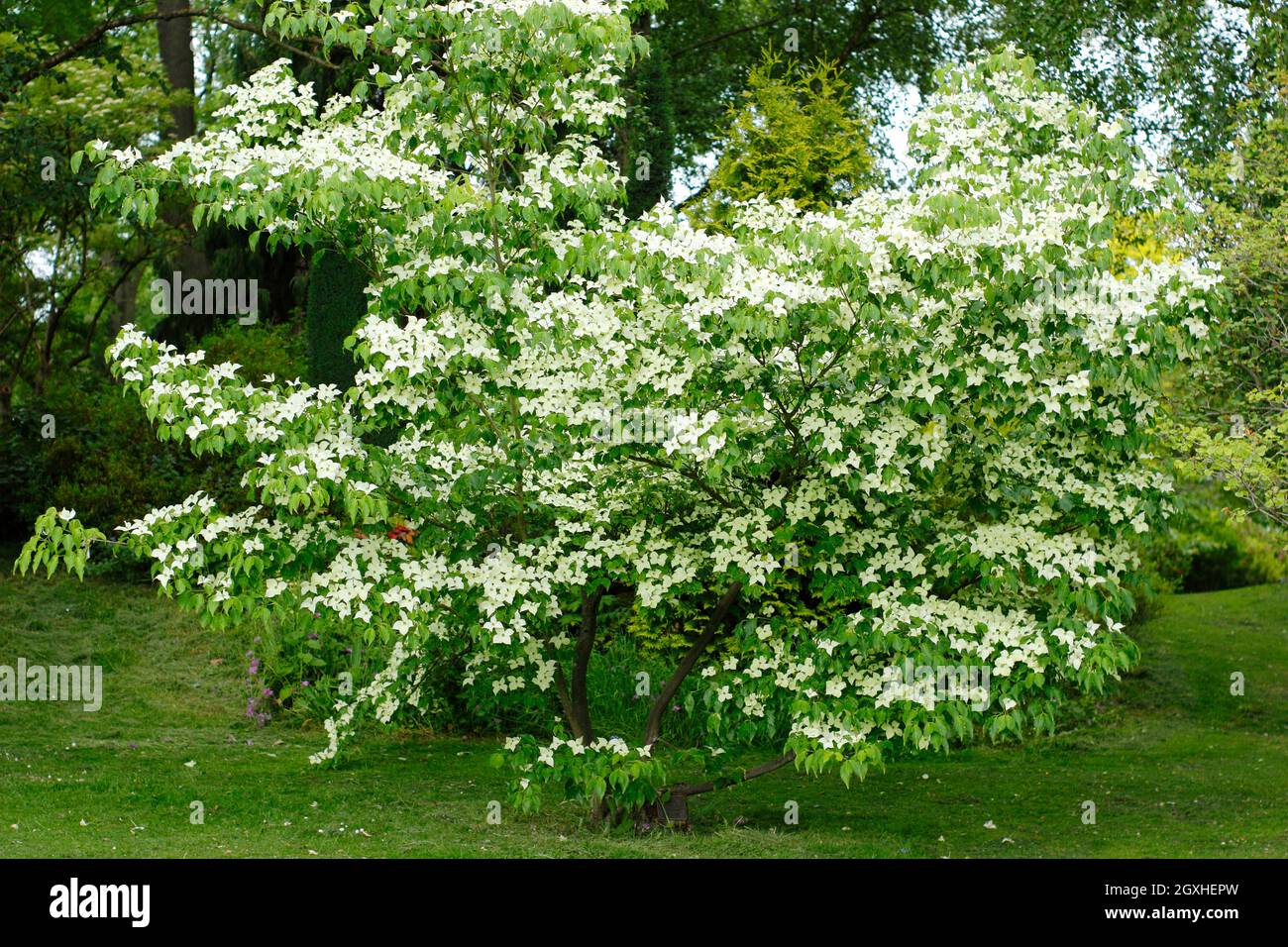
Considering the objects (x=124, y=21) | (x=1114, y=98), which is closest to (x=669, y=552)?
(x=124, y=21)

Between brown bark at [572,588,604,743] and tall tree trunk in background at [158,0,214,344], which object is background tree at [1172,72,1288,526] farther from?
tall tree trunk in background at [158,0,214,344]

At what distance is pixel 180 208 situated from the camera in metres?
20.9

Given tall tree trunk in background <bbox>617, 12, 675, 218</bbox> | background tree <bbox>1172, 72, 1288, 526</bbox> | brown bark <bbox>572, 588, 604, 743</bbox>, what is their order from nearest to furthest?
brown bark <bbox>572, 588, 604, 743</bbox>, background tree <bbox>1172, 72, 1288, 526</bbox>, tall tree trunk in background <bbox>617, 12, 675, 218</bbox>

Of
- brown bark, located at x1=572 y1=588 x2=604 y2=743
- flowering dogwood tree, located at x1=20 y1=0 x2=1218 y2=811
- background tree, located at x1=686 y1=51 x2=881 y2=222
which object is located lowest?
brown bark, located at x1=572 y1=588 x2=604 y2=743

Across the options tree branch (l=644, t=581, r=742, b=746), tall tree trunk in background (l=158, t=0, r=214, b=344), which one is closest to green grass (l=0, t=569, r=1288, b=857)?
tree branch (l=644, t=581, r=742, b=746)

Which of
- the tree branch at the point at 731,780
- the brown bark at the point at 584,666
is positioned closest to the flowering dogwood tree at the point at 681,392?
the tree branch at the point at 731,780

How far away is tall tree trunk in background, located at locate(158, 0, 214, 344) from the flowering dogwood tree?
12.5m

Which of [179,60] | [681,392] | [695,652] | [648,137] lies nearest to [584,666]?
[695,652]

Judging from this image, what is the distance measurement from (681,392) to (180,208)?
16033mm

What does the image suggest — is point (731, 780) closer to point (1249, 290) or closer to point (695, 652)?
point (695, 652)

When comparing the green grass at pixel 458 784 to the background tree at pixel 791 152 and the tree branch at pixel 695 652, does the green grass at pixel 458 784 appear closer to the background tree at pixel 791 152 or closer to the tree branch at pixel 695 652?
the tree branch at pixel 695 652

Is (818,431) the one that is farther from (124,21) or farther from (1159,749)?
(124,21)

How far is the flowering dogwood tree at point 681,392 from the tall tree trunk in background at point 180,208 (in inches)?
491

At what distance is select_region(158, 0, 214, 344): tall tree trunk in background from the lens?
65.5 ft
